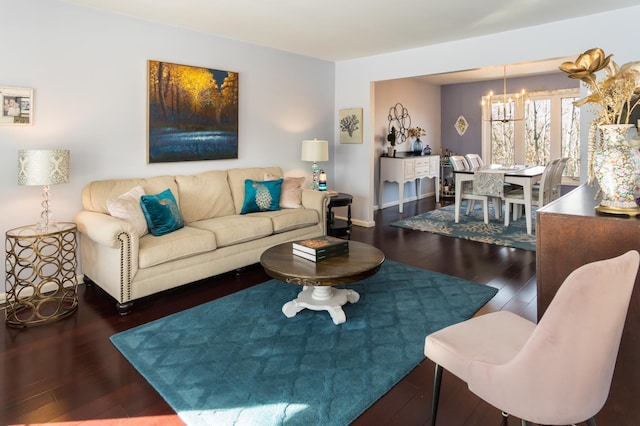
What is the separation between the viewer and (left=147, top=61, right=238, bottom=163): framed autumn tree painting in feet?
13.0

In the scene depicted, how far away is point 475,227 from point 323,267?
146 inches

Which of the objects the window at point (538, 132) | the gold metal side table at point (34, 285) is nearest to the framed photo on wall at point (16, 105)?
the gold metal side table at point (34, 285)

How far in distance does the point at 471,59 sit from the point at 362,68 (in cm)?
159

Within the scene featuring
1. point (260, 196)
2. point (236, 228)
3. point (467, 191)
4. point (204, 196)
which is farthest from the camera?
point (467, 191)

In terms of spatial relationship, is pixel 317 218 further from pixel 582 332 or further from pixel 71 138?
pixel 582 332

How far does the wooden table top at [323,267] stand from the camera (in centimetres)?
256

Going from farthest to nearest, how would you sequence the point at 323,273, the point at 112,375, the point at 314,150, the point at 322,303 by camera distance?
the point at 314,150 → the point at 322,303 → the point at 323,273 → the point at 112,375

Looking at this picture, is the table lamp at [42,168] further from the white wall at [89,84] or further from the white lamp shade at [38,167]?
the white wall at [89,84]

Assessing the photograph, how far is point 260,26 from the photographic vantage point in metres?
4.11

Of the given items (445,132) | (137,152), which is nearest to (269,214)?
(137,152)

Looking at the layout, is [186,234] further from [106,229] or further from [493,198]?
[493,198]

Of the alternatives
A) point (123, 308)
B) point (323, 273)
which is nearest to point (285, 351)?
point (323, 273)

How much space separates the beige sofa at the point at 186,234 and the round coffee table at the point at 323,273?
27.2 inches

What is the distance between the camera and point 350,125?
5891 millimetres
